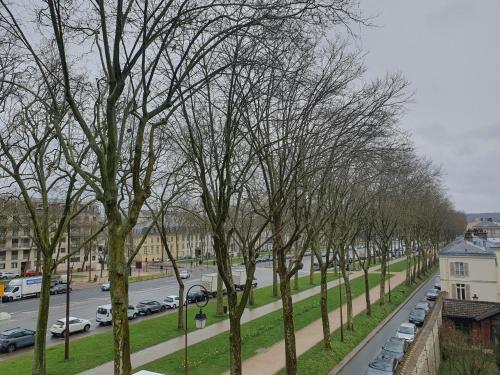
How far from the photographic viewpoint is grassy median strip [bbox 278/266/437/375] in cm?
1842

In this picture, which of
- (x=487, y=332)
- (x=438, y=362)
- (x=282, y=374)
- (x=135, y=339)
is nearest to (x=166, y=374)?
(x=282, y=374)

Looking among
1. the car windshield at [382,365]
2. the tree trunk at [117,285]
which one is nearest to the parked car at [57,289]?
the car windshield at [382,365]

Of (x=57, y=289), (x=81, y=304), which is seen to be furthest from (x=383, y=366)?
(x=57, y=289)

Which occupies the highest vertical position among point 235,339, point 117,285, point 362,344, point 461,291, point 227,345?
point 117,285

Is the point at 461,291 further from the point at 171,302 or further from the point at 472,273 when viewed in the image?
the point at 171,302

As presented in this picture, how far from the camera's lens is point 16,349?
75.8ft

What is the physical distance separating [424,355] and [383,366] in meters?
2.59

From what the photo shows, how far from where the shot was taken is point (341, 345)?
21.9m

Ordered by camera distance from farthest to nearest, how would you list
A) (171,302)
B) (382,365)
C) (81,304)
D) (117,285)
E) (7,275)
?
1. (7,275)
2. (81,304)
3. (171,302)
4. (382,365)
5. (117,285)

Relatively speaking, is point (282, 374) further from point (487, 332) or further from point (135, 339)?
point (487, 332)

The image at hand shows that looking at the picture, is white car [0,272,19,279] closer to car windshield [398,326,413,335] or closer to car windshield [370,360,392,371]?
car windshield [398,326,413,335]

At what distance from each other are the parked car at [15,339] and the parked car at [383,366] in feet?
61.0

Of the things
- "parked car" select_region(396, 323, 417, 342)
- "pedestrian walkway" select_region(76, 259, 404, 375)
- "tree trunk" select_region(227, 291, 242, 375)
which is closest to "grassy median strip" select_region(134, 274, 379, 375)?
"pedestrian walkway" select_region(76, 259, 404, 375)

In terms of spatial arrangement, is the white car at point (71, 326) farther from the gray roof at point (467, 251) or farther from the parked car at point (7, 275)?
the parked car at point (7, 275)
